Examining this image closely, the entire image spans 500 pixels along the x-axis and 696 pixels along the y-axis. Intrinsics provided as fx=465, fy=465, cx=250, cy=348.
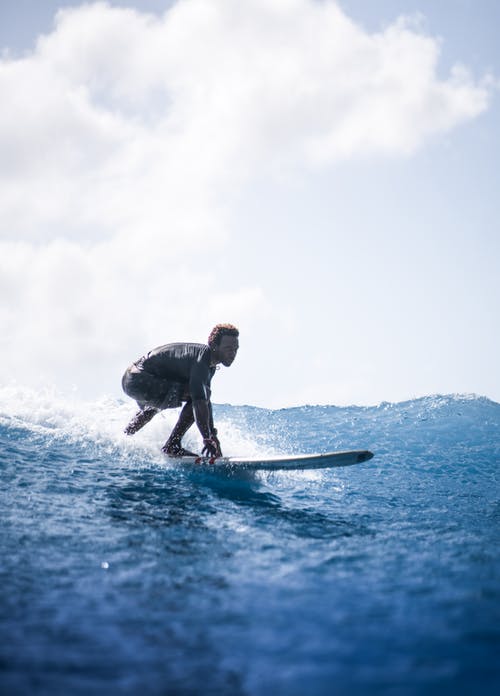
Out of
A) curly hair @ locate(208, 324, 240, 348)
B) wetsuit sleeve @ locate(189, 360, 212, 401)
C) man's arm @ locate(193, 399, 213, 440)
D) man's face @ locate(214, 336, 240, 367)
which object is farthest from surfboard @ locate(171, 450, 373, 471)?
curly hair @ locate(208, 324, 240, 348)

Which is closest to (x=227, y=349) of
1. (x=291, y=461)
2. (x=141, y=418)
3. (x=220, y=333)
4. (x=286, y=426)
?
(x=220, y=333)

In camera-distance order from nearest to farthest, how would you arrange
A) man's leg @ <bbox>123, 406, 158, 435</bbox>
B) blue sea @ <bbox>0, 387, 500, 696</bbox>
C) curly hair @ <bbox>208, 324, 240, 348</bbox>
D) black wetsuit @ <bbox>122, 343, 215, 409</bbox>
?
blue sea @ <bbox>0, 387, 500, 696</bbox> → black wetsuit @ <bbox>122, 343, 215, 409</bbox> → curly hair @ <bbox>208, 324, 240, 348</bbox> → man's leg @ <bbox>123, 406, 158, 435</bbox>

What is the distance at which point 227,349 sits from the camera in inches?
248

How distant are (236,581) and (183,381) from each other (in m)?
3.73

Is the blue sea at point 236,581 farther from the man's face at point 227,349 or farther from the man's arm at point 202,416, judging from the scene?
the man's face at point 227,349

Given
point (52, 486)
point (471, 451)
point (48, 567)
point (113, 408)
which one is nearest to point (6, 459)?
point (52, 486)

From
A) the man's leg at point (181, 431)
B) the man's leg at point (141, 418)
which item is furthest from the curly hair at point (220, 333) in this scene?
the man's leg at point (141, 418)

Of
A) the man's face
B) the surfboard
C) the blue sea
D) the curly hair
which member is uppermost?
the curly hair

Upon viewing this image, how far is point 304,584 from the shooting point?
315 cm

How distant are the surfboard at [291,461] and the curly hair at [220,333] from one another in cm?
154

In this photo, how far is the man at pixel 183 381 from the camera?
6074 mm

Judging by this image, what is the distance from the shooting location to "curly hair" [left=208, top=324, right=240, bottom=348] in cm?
Result: 629

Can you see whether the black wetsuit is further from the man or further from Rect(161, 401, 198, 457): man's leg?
Rect(161, 401, 198, 457): man's leg

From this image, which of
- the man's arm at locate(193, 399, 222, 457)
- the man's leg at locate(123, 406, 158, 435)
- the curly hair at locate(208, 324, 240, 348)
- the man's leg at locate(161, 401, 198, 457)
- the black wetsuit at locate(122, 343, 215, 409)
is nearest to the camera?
the man's arm at locate(193, 399, 222, 457)
